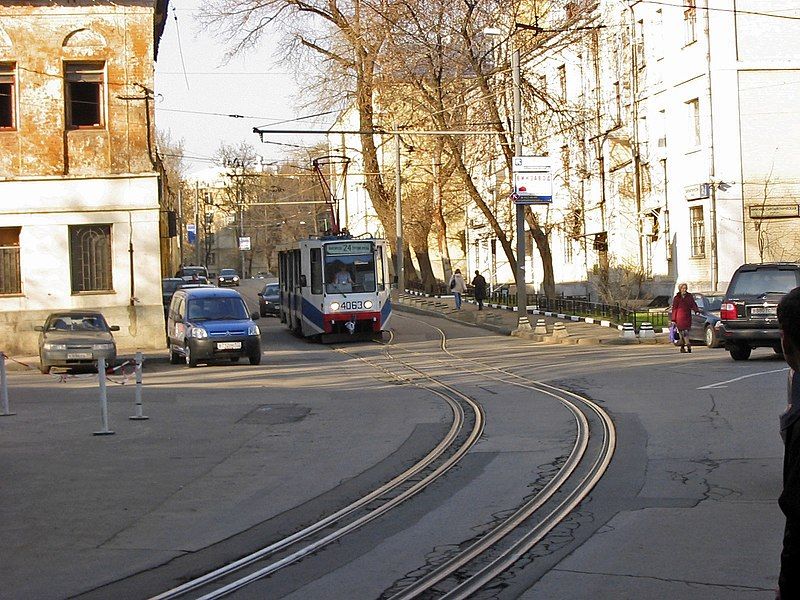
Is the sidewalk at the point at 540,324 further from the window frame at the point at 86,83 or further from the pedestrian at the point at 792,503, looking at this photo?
the pedestrian at the point at 792,503

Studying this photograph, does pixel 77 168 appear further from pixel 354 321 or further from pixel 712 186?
pixel 712 186

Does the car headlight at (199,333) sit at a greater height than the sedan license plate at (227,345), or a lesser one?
greater

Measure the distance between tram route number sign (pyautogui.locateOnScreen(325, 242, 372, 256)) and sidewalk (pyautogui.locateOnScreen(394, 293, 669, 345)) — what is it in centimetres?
557

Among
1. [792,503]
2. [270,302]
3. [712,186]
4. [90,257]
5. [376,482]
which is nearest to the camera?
[792,503]

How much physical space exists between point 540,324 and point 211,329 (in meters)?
10.8

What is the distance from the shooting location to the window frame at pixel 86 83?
101 ft

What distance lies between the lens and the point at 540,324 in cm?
3300

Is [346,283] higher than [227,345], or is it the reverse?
[346,283]

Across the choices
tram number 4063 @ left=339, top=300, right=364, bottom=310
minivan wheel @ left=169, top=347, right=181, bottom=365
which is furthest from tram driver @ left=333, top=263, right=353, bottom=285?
minivan wheel @ left=169, top=347, right=181, bottom=365

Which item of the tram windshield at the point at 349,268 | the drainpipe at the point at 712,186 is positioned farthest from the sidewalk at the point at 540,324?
the tram windshield at the point at 349,268

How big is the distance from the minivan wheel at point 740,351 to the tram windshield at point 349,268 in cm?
1187

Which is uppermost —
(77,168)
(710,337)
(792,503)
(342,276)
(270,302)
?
(77,168)

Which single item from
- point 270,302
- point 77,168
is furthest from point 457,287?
point 77,168

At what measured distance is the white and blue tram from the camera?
32.1 metres
